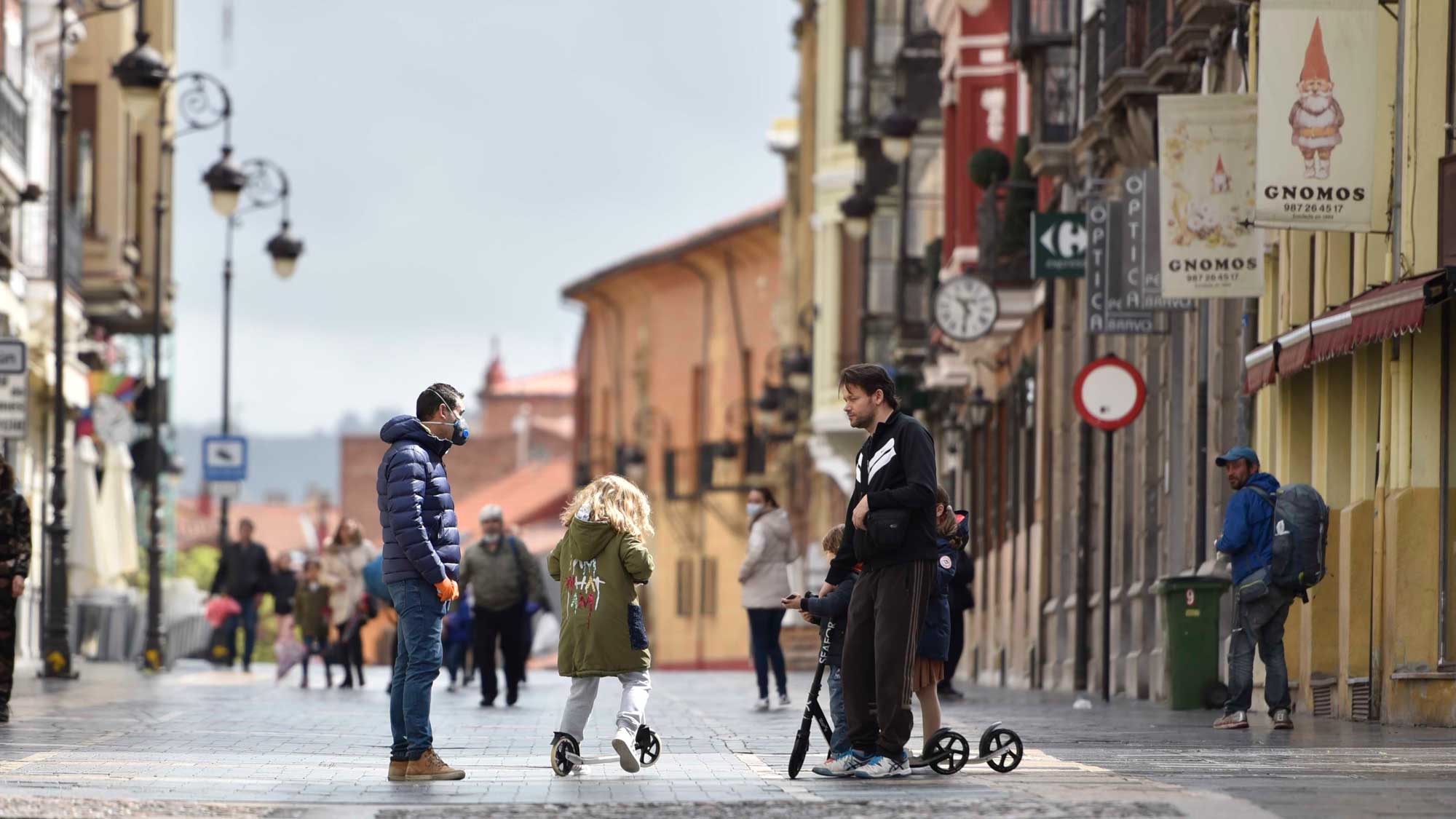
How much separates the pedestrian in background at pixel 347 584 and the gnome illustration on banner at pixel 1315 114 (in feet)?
45.4

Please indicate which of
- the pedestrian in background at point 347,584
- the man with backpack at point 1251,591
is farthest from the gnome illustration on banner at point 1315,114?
the pedestrian in background at point 347,584

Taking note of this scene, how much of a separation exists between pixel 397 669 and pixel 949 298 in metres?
23.9

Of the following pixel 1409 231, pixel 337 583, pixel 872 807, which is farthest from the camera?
pixel 337 583

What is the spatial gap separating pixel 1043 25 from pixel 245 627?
1170 cm

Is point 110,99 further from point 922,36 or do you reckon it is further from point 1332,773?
point 1332,773

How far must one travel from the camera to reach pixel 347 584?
102 feet

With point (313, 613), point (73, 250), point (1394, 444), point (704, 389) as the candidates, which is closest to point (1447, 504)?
point (1394, 444)

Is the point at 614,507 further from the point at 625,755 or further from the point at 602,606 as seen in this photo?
the point at 625,755

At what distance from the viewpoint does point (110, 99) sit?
49.8 metres

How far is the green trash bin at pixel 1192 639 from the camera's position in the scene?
22.6 meters

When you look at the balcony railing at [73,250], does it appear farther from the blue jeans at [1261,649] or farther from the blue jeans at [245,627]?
the blue jeans at [1261,649]

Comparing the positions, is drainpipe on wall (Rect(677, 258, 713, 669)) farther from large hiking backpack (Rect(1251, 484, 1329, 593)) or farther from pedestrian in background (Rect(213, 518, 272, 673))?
large hiking backpack (Rect(1251, 484, 1329, 593))

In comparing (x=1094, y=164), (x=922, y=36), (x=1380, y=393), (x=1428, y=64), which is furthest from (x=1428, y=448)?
(x=922, y=36)

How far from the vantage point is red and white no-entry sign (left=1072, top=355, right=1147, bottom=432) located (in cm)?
2545
